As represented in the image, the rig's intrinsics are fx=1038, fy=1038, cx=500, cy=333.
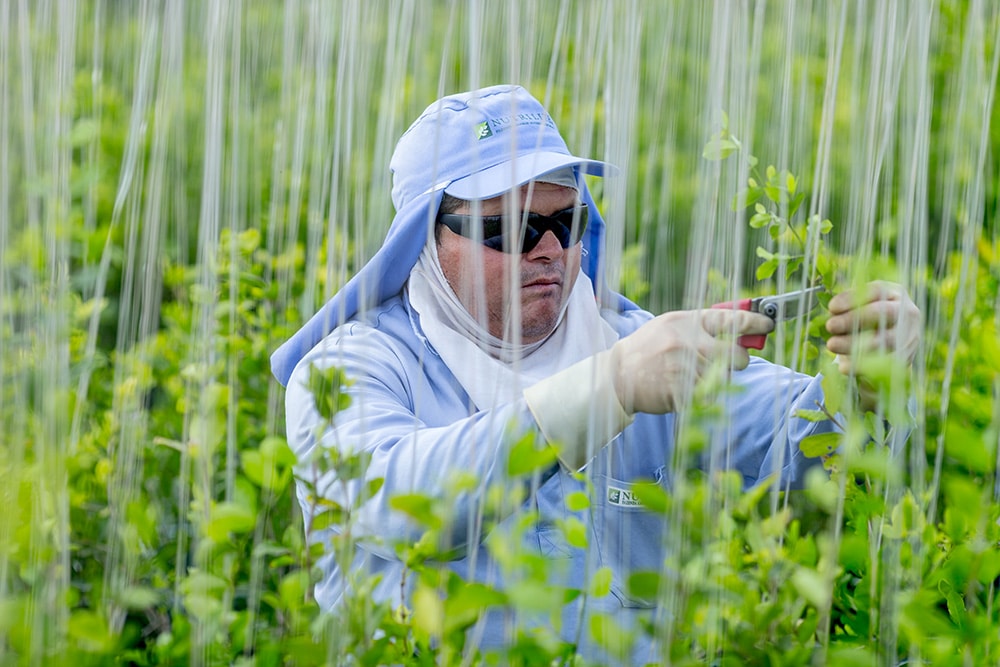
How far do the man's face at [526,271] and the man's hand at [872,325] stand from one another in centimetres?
34

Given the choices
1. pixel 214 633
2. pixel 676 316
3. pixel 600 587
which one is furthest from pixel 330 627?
pixel 676 316

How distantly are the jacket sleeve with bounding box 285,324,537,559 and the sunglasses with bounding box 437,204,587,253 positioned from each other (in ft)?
0.53

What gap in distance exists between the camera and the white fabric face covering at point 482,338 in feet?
3.92

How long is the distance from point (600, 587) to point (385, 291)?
0.68m

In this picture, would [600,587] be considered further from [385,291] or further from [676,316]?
[385,291]

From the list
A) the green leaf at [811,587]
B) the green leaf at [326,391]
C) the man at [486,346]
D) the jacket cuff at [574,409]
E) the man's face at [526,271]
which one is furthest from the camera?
the man's face at [526,271]

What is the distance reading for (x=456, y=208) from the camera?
1.23m

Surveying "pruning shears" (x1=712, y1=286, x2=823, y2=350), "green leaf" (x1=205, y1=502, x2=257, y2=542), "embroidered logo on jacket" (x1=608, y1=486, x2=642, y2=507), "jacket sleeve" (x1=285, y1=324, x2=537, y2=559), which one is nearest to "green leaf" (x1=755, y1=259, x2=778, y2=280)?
"pruning shears" (x1=712, y1=286, x2=823, y2=350)

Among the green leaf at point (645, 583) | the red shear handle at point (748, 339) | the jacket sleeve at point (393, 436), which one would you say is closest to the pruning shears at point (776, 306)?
the red shear handle at point (748, 339)

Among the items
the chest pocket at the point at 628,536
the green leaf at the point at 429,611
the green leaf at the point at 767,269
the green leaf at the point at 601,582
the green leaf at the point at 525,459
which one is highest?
the green leaf at the point at 767,269

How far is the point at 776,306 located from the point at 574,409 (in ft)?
0.68

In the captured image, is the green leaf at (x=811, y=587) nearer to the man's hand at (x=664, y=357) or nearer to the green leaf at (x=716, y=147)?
the man's hand at (x=664, y=357)

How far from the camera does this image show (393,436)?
101 cm

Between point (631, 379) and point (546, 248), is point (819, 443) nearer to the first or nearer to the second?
point (631, 379)
